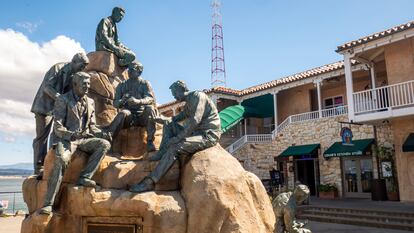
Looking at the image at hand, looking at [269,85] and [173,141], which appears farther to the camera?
[269,85]

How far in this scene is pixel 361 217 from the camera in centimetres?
1253

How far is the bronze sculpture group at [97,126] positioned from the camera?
5246mm

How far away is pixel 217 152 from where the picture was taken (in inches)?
223

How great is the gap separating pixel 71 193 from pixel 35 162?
7.22ft

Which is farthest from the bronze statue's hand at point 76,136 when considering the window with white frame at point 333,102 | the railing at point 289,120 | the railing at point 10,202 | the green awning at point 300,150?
the window with white frame at point 333,102

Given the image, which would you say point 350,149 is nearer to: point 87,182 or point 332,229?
point 332,229

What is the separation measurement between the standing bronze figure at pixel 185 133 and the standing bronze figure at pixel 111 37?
2436 mm

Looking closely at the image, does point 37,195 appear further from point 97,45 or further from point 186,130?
point 97,45

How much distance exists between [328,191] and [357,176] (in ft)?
5.46

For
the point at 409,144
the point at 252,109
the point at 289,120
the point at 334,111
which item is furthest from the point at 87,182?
the point at 252,109

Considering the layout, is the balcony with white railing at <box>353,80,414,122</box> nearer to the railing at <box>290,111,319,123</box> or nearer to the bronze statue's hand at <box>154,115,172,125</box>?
the railing at <box>290,111,319,123</box>

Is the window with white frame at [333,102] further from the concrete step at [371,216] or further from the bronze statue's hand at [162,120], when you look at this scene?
the bronze statue's hand at [162,120]

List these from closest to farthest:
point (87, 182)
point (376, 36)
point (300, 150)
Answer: point (87, 182)
point (376, 36)
point (300, 150)

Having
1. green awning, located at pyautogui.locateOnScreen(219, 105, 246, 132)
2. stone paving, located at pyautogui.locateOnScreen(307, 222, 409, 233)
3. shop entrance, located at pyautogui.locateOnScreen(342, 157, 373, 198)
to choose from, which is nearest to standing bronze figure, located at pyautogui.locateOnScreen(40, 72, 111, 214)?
stone paving, located at pyautogui.locateOnScreen(307, 222, 409, 233)
